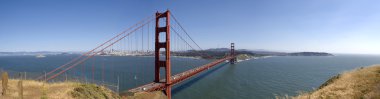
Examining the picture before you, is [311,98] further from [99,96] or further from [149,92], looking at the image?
[149,92]

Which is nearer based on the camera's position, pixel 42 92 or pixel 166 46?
pixel 42 92

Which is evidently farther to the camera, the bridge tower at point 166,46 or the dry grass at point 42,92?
the bridge tower at point 166,46

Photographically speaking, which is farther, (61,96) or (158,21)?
(158,21)

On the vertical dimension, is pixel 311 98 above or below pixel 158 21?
below

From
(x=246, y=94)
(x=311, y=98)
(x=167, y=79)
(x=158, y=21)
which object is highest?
(x=158, y=21)

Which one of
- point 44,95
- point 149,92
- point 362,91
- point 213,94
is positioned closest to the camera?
point 362,91

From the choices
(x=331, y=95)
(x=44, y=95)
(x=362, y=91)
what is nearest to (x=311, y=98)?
(x=331, y=95)

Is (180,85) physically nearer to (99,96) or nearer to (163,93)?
(163,93)

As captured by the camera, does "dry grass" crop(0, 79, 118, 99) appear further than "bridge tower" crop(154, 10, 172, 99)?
No

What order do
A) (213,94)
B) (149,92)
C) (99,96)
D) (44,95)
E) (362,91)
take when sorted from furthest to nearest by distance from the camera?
1. (213,94)
2. (149,92)
3. (99,96)
4. (44,95)
5. (362,91)
